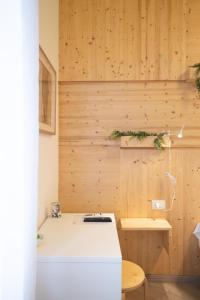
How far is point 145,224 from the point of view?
241 cm

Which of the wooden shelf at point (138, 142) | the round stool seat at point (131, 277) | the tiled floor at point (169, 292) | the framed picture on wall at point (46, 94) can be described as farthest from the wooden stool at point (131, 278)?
the framed picture on wall at point (46, 94)

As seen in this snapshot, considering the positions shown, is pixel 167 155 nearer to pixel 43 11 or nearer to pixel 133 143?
pixel 133 143

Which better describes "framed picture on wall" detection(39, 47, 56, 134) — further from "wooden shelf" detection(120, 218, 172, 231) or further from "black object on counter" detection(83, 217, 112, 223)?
"wooden shelf" detection(120, 218, 172, 231)

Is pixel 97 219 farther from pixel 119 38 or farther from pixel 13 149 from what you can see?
pixel 119 38

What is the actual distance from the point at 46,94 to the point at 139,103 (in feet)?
3.38

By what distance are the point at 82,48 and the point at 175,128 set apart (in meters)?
1.29

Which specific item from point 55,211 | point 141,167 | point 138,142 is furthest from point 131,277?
point 138,142

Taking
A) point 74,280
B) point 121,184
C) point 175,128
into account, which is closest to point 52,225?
point 74,280

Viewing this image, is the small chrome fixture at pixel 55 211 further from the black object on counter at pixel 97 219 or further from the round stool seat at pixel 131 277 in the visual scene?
the round stool seat at pixel 131 277

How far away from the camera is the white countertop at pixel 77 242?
1.37 m

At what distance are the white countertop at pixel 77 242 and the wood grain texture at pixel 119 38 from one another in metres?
1.49

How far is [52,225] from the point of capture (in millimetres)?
1901

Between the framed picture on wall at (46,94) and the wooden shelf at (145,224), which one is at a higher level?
the framed picture on wall at (46,94)

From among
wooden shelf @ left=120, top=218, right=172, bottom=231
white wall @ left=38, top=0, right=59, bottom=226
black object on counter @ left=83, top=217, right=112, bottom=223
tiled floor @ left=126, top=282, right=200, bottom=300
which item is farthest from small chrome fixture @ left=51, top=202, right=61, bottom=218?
tiled floor @ left=126, top=282, right=200, bottom=300
